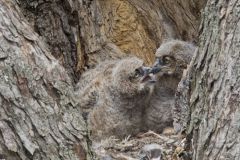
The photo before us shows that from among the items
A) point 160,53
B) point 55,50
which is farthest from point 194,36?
point 55,50

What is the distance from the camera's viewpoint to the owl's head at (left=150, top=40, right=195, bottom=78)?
6102mm

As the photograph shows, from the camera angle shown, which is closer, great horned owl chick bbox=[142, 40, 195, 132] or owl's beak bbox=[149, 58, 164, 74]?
owl's beak bbox=[149, 58, 164, 74]

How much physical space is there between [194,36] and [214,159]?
436 centimetres

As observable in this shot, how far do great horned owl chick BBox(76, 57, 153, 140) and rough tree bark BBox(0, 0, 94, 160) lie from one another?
7.22 ft

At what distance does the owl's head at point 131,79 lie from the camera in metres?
5.76

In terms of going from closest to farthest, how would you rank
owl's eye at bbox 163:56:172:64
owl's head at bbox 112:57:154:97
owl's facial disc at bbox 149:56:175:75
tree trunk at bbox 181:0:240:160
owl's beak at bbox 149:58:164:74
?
1. tree trunk at bbox 181:0:240:160
2. owl's head at bbox 112:57:154:97
3. owl's beak at bbox 149:58:164:74
4. owl's facial disc at bbox 149:56:175:75
5. owl's eye at bbox 163:56:172:64

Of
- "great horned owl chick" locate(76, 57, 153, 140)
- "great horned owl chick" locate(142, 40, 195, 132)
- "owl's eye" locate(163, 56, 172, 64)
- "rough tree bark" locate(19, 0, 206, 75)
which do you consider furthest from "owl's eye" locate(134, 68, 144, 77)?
"rough tree bark" locate(19, 0, 206, 75)

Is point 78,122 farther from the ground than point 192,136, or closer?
farther from the ground

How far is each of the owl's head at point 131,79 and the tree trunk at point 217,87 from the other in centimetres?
224

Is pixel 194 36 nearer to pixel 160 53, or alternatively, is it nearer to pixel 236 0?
pixel 160 53

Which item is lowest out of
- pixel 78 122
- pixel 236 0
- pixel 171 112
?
pixel 171 112

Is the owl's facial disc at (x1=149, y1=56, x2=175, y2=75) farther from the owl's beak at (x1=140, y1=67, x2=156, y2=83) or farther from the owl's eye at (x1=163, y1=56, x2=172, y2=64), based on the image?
the owl's beak at (x1=140, y1=67, x2=156, y2=83)

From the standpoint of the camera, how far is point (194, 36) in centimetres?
726

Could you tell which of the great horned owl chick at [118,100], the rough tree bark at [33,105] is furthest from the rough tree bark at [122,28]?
the rough tree bark at [33,105]
